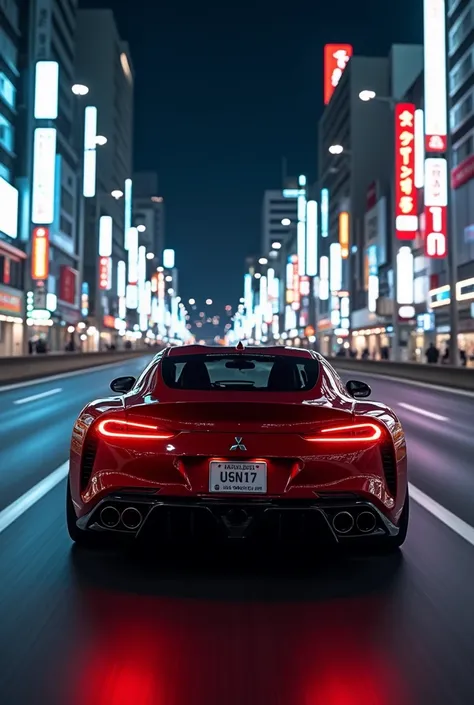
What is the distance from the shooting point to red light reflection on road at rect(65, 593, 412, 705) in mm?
3082

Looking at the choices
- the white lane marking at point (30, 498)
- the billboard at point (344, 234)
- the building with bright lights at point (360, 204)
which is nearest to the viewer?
the white lane marking at point (30, 498)

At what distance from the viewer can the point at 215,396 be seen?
195 inches

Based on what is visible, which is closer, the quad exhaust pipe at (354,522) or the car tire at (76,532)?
the quad exhaust pipe at (354,522)

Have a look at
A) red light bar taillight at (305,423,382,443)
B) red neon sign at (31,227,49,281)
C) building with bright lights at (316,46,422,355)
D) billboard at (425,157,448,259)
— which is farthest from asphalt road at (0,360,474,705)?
building with bright lights at (316,46,422,355)

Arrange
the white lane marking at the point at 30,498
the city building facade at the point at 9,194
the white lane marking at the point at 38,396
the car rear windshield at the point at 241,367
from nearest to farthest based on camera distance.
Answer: the car rear windshield at the point at 241,367, the white lane marking at the point at 30,498, the white lane marking at the point at 38,396, the city building facade at the point at 9,194

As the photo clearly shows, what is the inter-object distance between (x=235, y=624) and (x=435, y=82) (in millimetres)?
33202

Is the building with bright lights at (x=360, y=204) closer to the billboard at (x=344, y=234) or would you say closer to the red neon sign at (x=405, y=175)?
Result: the billboard at (x=344, y=234)

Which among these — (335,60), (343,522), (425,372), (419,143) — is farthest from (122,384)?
(335,60)

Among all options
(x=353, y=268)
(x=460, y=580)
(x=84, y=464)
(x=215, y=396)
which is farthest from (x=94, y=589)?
(x=353, y=268)

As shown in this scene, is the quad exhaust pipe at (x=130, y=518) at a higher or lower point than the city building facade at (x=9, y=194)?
lower

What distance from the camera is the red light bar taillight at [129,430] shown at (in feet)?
15.1

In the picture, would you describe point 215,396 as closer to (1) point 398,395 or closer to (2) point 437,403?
(2) point 437,403

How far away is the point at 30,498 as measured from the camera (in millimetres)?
7031

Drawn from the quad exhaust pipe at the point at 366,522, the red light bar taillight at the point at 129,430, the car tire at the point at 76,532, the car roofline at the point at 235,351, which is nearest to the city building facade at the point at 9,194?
the car roofline at the point at 235,351
